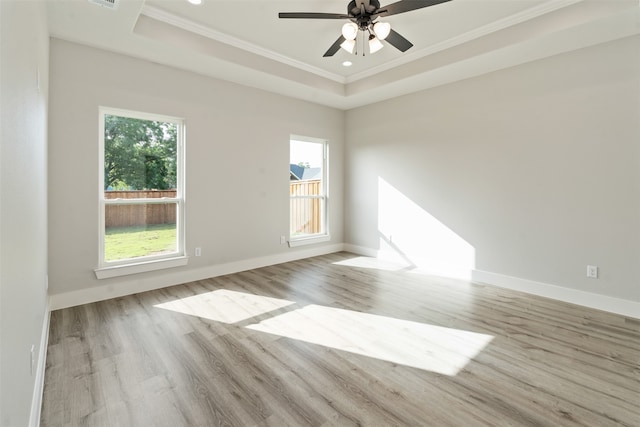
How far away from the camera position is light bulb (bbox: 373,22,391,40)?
8.87 feet

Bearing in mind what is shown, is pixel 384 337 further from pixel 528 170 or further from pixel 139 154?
pixel 139 154

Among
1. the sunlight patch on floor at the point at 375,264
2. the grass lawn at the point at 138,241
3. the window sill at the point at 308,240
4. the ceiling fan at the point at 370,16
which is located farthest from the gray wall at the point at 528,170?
the grass lawn at the point at 138,241

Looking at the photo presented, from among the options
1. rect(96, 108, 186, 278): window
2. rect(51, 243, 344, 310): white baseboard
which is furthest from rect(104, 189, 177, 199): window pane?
rect(51, 243, 344, 310): white baseboard

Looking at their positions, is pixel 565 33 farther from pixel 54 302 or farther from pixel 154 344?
pixel 54 302

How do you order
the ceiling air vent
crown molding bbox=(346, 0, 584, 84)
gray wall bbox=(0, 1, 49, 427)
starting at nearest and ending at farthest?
1. gray wall bbox=(0, 1, 49, 427)
2. the ceiling air vent
3. crown molding bbox=(346, 0, 584, 84)

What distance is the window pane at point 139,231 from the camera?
357 cm

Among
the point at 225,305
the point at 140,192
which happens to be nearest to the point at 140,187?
the point at 140,192

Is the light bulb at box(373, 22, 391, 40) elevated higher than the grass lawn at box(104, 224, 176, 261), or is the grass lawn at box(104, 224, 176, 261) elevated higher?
the light bulb at box(373, 22, 391, 40)

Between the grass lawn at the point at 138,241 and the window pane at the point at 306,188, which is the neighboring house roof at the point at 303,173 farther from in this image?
the grass lawn at the point at 138,241

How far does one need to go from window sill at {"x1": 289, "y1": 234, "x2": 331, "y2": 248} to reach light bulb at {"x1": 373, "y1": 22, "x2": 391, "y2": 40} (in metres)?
3.39

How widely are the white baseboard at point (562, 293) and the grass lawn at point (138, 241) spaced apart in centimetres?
377

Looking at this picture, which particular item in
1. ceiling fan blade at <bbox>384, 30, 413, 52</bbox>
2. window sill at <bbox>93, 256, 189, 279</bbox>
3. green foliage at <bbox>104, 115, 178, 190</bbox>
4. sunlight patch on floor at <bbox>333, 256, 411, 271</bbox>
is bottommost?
sunlight patch on floor at <bbox>333, 256, 411, 271</bbox>

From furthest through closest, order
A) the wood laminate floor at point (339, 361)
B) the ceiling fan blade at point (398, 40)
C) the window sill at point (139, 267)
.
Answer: the window sill at point (139, 267) → the ceiling fan blade at point (398, 40) → the wood laminate floor at point (339, 361)

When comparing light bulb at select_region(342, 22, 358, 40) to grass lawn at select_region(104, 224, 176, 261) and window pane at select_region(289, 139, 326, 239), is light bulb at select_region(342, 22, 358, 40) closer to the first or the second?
window pane at select_region(289, 139, 326, 239)
